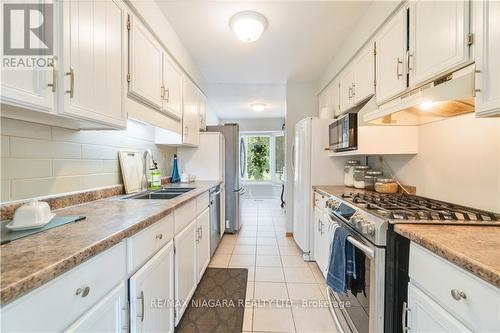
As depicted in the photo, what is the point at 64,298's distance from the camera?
26.5 inches

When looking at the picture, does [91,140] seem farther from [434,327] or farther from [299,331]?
[434,327]

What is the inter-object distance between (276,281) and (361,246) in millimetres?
1294

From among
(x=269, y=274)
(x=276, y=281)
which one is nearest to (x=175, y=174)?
(x=269, y=274)

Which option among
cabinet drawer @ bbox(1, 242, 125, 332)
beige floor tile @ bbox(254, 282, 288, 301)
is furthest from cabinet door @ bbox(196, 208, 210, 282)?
cabinet drawer @ bbox(1, 242, 125, 332)

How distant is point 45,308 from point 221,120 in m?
7.00

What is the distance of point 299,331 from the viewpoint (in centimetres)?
167

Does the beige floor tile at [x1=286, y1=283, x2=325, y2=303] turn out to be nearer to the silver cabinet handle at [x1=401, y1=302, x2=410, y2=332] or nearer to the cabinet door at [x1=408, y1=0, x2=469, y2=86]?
the silver cabinet handle at [x1=401, y1=302, x2=410, y2=332]

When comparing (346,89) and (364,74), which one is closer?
(364,74)

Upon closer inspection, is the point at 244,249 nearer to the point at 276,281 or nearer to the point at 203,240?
the point at 276,281

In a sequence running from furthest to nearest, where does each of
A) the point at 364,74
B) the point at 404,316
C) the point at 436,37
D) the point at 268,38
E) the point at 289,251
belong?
1. the point at 289,251
2. the point at 268,38
3. the point at 364,74
4. the point at 436,37
5. the point at 404,316

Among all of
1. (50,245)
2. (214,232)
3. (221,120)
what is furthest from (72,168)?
(221,120)

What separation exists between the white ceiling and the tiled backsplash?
1.25m

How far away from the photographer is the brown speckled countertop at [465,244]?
26.9 inches

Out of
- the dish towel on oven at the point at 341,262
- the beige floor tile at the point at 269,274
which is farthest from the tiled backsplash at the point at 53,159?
the dish towel on oven at the point at 341,262
